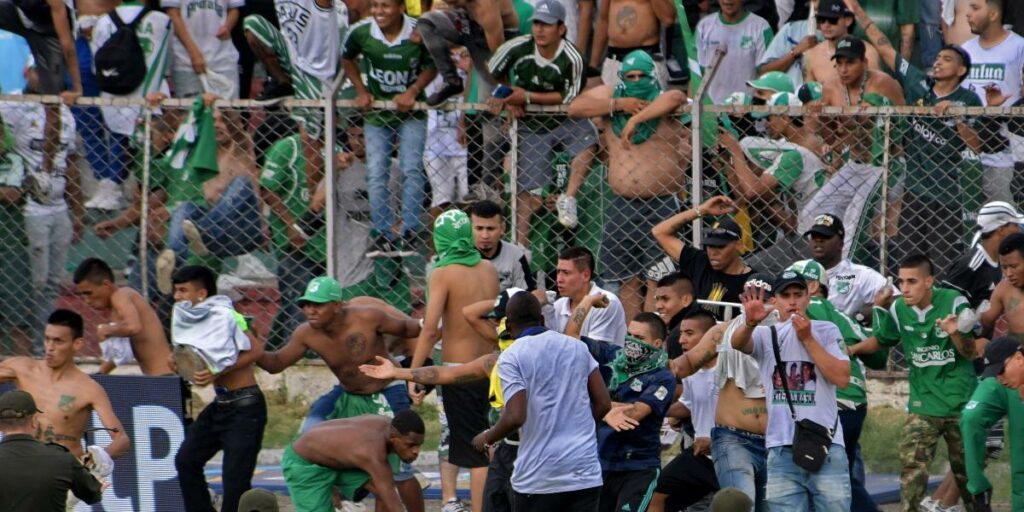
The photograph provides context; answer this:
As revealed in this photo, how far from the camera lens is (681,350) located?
451 inches

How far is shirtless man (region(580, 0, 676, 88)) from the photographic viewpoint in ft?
46.8

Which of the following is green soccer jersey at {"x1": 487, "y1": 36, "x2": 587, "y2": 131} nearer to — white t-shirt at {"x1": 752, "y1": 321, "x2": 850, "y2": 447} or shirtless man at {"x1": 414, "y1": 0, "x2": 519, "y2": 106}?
shirtless man at {"x1": 414, "y1": 0, "x2": 519, "y2": 106}

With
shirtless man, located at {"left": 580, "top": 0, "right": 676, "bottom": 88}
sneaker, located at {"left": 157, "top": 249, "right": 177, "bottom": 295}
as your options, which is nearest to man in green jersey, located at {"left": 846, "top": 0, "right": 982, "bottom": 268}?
shirtless man, located at {"left": 580, "top": 0, "right": 676, "bottom": 88}

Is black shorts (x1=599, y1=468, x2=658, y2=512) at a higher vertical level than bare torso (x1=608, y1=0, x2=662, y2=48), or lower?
lower

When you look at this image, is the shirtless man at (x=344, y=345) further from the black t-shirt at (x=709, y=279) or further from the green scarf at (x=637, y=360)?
the green scarf at (x=637, y=360)

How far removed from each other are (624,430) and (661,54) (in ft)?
15.9

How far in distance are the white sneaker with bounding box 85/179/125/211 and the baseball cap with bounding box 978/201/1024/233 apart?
633 cm

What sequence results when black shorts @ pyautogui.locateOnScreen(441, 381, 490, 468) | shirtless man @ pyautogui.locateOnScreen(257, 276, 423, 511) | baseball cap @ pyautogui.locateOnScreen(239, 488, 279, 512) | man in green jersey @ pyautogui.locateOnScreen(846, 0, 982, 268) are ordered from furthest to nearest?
1. man in green jersey @ pyautogui.locateOnScreen(846, 0, 982, 268)
2. shirtless man @ pyautogui.locateOnScreen(257, 276, 423, 511)
3. black shorts @ pyautogui.locateOnScreen(441, 381, 490, 468)
4. baseball cap @ pyautogui.locateOnScreen(239, 488, 279, 512)

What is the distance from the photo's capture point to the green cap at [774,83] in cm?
1342

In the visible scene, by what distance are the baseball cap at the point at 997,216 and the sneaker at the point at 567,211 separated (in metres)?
2.81

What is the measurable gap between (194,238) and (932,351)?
5.51 meters

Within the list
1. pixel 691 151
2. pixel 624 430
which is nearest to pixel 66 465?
pixel 624 430

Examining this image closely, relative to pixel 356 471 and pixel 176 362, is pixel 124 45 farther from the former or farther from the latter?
pixel 356 471

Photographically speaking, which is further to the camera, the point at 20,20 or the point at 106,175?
the point at 20,20
